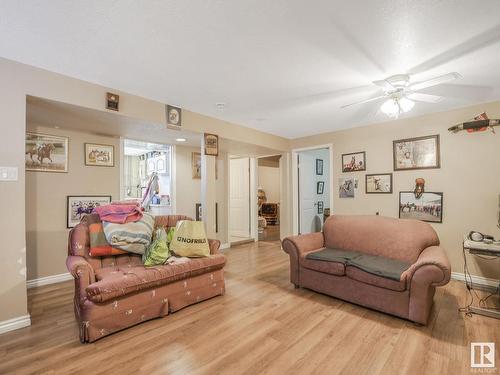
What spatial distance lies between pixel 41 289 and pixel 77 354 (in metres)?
1.86

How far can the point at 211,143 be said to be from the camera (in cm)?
393

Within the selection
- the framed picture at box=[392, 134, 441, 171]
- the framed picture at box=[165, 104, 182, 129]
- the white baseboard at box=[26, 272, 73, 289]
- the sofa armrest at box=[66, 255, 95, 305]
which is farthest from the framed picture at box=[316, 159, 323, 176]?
the white baseboard at box=[26, 272, 73, 289]

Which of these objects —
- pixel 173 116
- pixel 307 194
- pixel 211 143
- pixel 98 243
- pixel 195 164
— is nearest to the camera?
pixel 98 243

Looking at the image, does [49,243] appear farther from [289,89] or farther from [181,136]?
[289,89]

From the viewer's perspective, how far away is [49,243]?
133 inches

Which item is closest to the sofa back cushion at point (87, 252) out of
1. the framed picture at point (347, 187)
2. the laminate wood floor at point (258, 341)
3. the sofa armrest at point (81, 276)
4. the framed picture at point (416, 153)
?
the sofa armrest at point (81, 276)

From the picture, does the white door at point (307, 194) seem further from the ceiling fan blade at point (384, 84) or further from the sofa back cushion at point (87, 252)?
the sofa back cushion at point (87, 252)

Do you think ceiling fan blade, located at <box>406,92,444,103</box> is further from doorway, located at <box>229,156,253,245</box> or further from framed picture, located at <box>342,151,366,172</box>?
doorway, located at <box>229,156,253,245</box>

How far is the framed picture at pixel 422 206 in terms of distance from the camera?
3.60 meters

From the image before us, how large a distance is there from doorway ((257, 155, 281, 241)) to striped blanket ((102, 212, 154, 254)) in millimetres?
4405

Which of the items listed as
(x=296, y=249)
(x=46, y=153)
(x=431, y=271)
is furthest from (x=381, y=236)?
(x=46, y=153)

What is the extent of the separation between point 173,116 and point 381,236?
313 cm

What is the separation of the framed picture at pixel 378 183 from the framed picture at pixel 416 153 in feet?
0.70

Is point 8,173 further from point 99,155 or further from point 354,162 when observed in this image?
point 354,162
